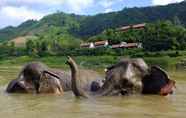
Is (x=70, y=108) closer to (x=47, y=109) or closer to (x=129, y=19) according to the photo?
(x=47, y=109)

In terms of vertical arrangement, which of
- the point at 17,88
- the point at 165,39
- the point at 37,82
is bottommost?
the point at 17,88

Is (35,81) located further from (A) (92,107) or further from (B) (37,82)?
(A) (92,107)

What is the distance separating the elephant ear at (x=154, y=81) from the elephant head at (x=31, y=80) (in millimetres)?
2810

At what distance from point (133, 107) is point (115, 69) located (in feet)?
8.09

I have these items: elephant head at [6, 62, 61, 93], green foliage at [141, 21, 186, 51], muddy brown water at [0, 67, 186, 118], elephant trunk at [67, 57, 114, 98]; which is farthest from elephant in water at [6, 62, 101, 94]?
green foliage at [141, 21, 186, 51]

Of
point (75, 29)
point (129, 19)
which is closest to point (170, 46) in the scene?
point (129, 19)

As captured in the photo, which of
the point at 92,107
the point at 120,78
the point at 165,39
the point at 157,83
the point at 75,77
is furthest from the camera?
the point at 165,39

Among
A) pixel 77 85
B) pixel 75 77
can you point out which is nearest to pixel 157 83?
pixel 77 85

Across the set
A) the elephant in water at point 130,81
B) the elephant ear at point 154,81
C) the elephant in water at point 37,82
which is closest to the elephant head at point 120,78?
the elephant in water at point 130,81

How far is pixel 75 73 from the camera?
1256cm

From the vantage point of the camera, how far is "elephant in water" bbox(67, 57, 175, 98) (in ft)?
42.9

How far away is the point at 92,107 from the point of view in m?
11.0

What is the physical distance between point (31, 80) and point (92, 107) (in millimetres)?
4635

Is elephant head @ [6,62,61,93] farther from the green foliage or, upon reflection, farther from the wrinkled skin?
the green foliage
